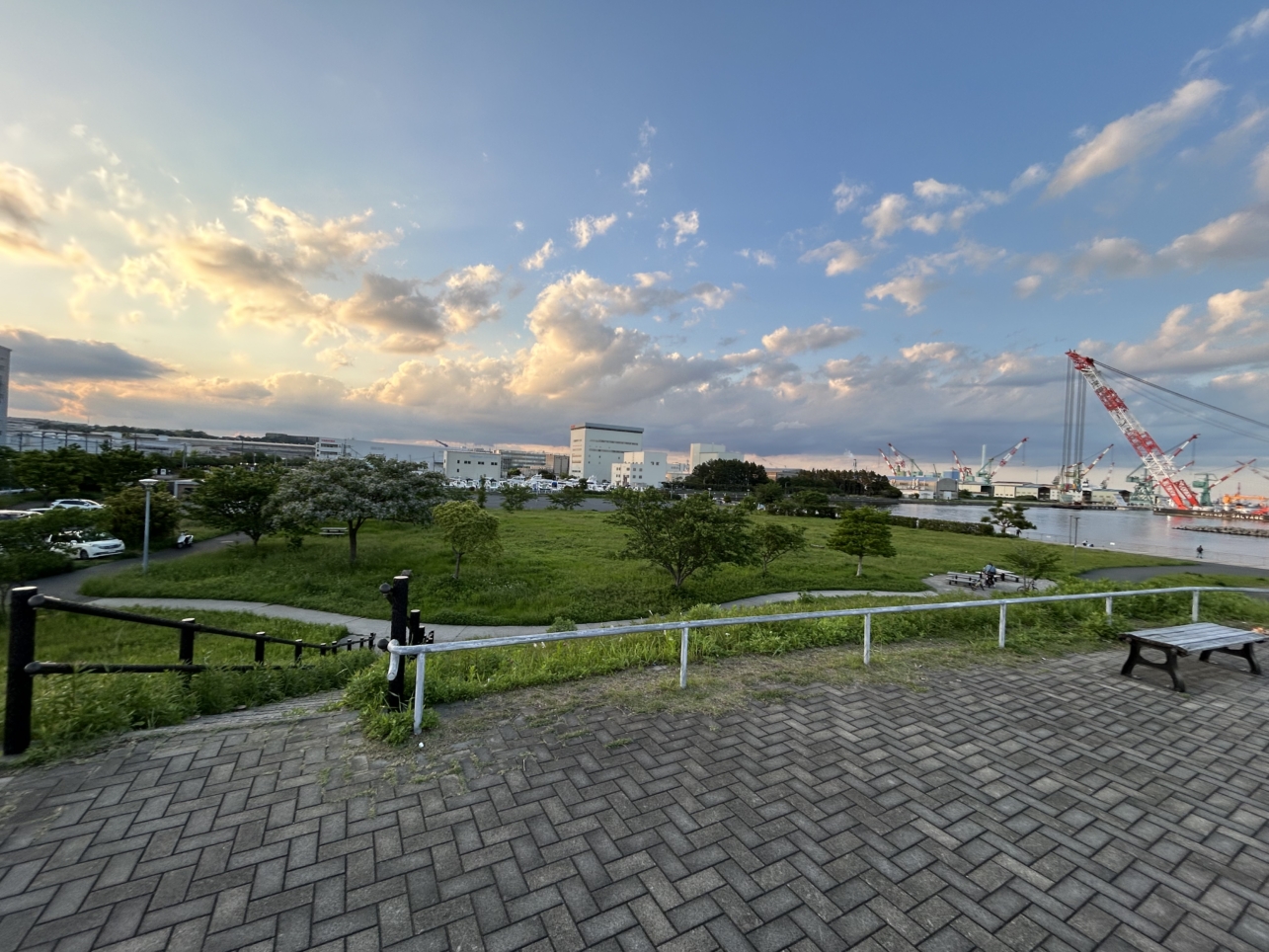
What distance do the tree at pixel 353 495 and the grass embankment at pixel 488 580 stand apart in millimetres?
1908

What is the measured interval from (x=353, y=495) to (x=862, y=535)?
20985mm

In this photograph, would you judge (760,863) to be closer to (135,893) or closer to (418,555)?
(135,893)

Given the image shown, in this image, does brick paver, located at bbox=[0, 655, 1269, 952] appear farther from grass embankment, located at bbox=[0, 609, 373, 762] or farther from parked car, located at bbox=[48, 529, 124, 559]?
parked car, located at bbox=[48, 529, 124, 559]

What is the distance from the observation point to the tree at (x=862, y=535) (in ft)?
72.9

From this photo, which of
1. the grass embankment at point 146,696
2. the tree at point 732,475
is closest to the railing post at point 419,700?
the grass embankment at point 146,696

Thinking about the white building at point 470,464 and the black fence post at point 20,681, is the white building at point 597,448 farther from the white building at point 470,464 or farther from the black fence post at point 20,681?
the black fence post at point 20,681

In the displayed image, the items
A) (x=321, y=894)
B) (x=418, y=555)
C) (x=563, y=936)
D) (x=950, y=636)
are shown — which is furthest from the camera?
(x=418, y=555)

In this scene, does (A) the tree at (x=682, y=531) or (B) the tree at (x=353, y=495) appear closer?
(A) the tree at (x=682, y=531)

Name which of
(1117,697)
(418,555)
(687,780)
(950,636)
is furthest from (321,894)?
(418,555)

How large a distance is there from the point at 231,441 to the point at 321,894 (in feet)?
548

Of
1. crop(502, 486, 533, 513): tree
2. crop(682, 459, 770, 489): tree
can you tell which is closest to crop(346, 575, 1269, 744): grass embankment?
crop(502, 486, 533, 513): tree

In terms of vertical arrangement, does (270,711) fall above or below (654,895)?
below

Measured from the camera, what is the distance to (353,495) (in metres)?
18.6

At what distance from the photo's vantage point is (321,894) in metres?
2.02
